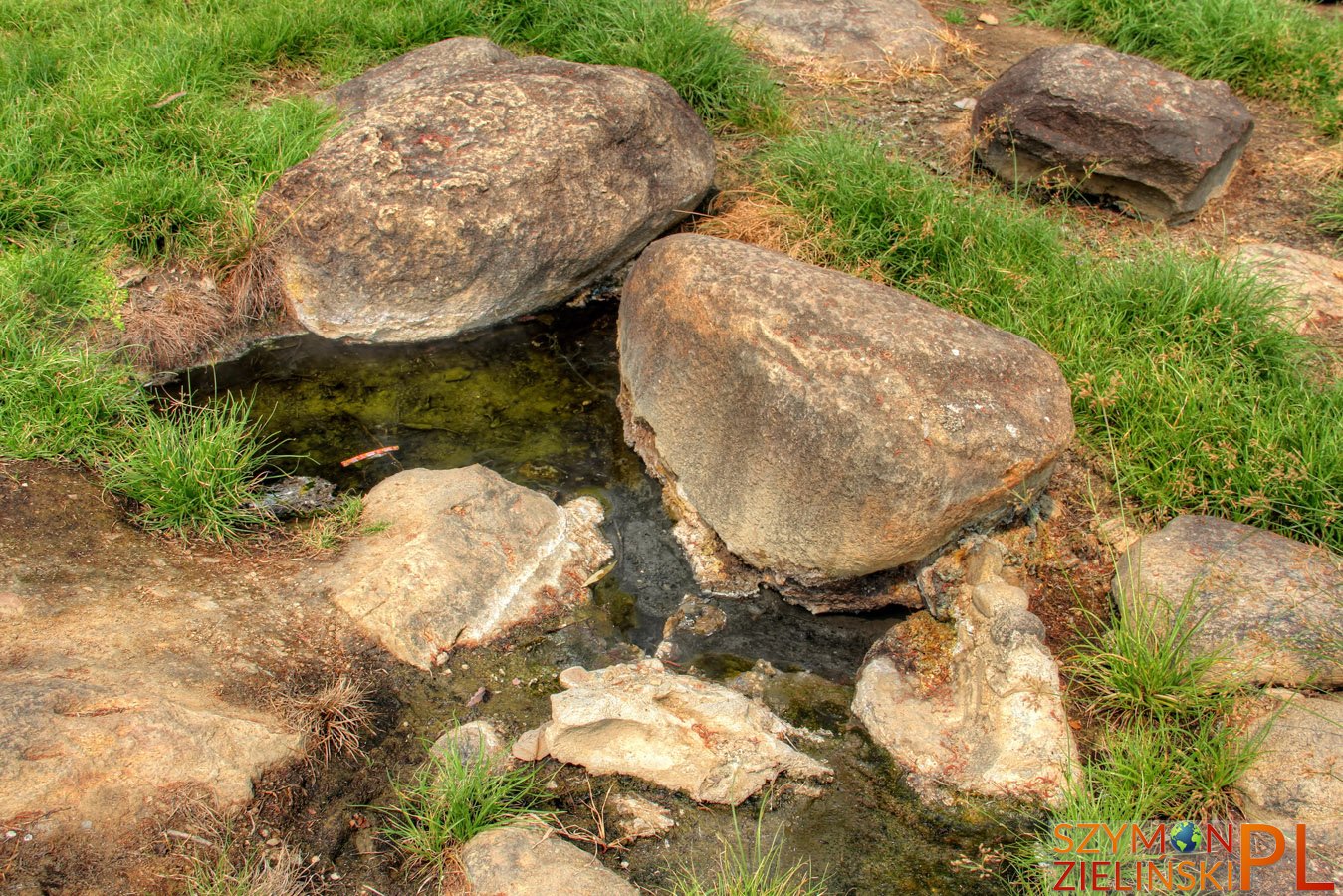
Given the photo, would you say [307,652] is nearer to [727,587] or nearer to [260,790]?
[260,790]

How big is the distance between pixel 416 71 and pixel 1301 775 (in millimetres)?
5116

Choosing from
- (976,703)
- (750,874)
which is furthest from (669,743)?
(976,703)

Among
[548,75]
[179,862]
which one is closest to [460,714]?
[179,862]

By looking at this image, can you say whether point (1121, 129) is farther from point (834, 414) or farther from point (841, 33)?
point (834, 414)

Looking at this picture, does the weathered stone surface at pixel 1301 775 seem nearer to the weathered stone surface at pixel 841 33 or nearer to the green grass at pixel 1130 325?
the green grass at pixel 1130 325

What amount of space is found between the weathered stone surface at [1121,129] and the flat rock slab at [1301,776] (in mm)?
3032

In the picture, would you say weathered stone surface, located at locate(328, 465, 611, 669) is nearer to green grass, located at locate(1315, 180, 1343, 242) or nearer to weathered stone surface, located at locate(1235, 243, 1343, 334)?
weathered stone surface, located at locate(1235, 243, 1343, 334)

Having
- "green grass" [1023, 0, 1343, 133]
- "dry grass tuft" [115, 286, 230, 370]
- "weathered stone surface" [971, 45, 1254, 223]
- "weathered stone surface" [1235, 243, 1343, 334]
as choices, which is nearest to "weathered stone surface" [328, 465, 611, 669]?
"dry grass tuft" [115, 286, 230, 370]

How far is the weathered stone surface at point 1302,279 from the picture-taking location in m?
4.77

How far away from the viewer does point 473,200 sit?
16.2 feet

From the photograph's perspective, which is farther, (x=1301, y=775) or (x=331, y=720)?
(x=331, y=720)

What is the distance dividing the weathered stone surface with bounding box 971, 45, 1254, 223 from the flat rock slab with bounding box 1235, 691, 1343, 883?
303 centimetres

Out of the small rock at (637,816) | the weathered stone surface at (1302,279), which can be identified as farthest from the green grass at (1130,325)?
the small rock at (637,816)

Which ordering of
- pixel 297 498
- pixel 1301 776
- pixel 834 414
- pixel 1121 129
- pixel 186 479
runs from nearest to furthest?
pixel 1301 776
pixel 834 414
pixel 186 479
pixel 297 498
pixel 1121 129
